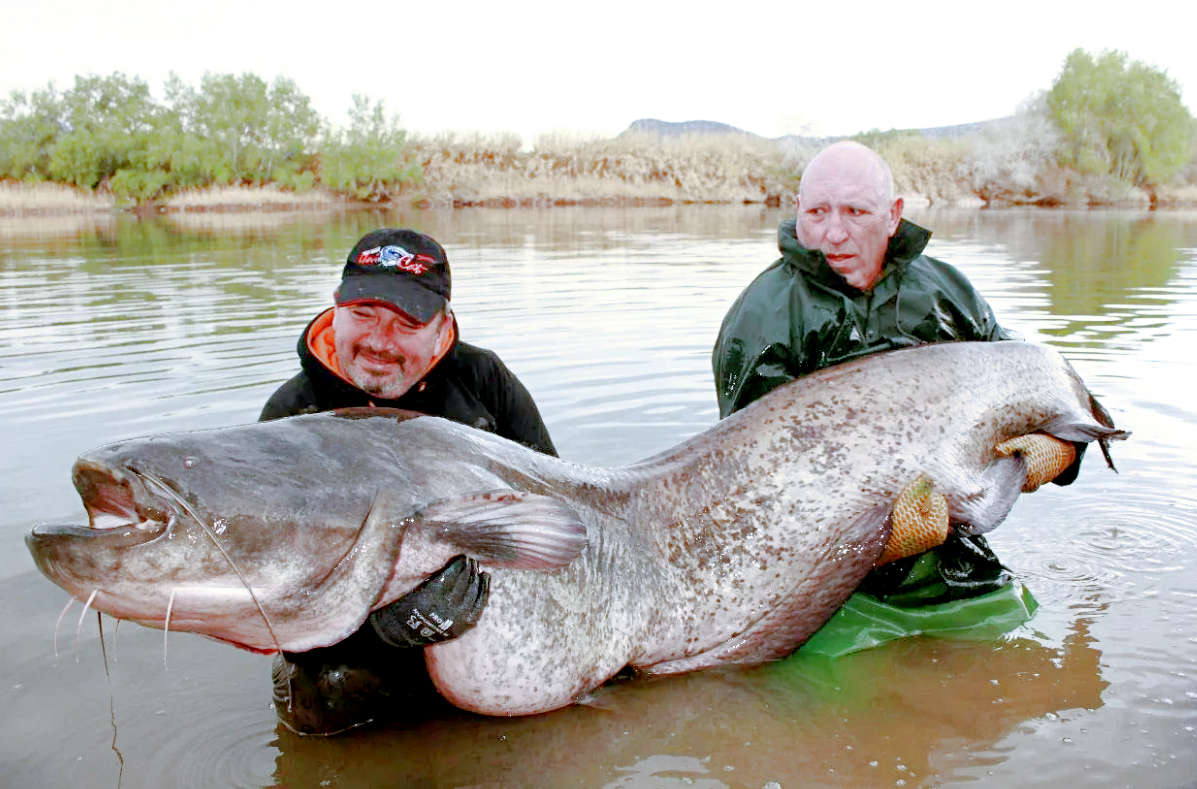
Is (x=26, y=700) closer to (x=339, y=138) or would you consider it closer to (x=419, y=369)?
(x=419, y=369)

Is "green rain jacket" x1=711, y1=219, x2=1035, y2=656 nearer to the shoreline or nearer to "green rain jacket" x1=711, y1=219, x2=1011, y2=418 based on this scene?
"green rain jacket" x1=711, y1=219, x2=1011, y2=418

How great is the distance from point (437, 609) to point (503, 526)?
321mm

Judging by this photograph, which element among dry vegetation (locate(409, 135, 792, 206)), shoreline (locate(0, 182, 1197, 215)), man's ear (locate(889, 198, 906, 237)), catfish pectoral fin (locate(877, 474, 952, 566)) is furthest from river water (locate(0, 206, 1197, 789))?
dry vegetation (locate(409, 135, 792, 206))

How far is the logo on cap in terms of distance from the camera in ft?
10.7

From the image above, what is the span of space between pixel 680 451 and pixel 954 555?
1338mm

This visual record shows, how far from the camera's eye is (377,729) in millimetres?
3039

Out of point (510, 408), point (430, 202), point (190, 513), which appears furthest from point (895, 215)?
point (430, 202)

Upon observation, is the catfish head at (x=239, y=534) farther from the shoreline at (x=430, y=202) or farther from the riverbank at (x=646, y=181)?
the riverbank at (x=646, y=181)

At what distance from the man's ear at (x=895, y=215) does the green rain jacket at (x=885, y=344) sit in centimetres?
3

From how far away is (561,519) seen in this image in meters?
2.44

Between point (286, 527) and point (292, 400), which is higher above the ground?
point (292, 400)

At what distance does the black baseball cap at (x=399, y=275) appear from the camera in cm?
318

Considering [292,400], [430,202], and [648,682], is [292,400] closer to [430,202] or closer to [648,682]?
[648,682]

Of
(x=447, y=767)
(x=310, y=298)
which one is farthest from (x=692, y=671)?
(x=310, y=298)
